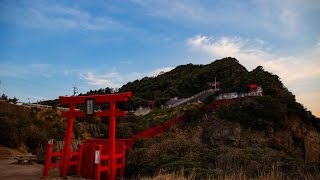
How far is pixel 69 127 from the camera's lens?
15070 mm

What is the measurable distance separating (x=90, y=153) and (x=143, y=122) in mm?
27503

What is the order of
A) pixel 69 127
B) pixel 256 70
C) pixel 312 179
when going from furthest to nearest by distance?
pixel 256 70, pixel 69 127, pixel 312 179

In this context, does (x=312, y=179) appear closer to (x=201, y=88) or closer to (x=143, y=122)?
(x=143, y=122)

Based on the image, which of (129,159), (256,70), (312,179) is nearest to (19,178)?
(129,159)

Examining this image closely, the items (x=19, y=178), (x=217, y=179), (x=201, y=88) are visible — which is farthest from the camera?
(x=201, y=88)

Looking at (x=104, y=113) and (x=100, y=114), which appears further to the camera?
(x=100, y=114)

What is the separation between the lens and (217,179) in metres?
10.5

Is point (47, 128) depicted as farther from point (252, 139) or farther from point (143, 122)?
point (252, 139)

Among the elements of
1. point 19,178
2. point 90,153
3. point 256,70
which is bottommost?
point 19,178

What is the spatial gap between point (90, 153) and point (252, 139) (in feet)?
60.8

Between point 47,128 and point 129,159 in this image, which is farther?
point 47,128

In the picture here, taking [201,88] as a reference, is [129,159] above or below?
below

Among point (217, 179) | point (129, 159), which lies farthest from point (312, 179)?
point (129, 159)

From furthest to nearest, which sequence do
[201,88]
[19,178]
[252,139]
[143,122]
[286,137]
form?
[201,88] → [143,122] → [286,137] → [252,139] → [19,178]
